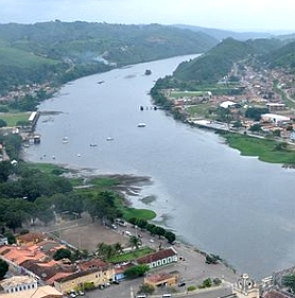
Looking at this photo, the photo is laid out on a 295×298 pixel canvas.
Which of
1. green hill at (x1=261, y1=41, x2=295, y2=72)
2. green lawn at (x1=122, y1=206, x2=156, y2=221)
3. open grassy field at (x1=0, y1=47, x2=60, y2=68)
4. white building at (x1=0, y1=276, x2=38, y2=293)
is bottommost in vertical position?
green lawn at (x1=122, y1=206, x2=156, y2=221)

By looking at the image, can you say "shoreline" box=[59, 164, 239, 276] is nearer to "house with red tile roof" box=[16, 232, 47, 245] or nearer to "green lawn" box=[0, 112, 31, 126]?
"house with red tile roof" box=[16, 232, 47, 245]

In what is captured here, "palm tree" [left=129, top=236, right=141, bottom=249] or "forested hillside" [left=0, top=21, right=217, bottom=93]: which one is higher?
"forested hillside" [left=0, top=21, right=217, bottom=93]

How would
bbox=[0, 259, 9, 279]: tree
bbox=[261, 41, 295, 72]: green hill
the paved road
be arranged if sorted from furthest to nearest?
1. bbox=[261, 41, 295, 72]: green hill
2. bbox=[0, 259, 9, 279]: tree
3. the paved road

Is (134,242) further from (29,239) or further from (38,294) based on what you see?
(38,294)

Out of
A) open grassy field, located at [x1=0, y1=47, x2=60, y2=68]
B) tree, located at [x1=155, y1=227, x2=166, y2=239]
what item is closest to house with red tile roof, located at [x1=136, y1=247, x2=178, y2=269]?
tree, located at [x1=155, y1=227, x2=166, y2=239]

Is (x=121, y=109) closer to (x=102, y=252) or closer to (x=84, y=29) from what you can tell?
(x=102, y=252)

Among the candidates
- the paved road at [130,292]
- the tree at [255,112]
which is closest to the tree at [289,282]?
the paved road at [130,292]

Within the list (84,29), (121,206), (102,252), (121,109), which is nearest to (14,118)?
(121,109)

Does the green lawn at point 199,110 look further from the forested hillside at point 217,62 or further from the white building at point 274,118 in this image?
the forested hillside at point 217,62
